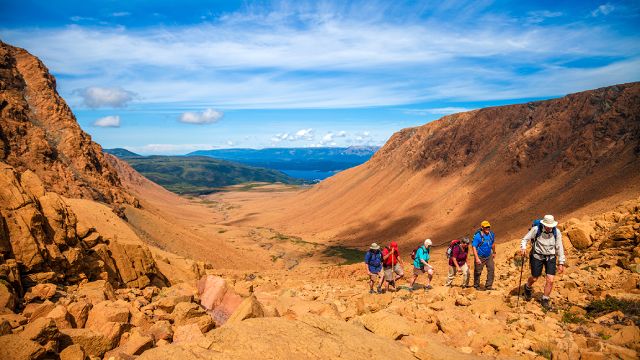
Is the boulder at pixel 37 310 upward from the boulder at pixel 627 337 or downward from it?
upward

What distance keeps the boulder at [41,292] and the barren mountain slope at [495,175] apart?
35.2m

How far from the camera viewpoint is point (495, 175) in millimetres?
56438

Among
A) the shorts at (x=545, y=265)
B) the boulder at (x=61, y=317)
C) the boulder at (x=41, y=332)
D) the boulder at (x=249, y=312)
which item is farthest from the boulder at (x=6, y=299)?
the shorts at (x=545, y=265)

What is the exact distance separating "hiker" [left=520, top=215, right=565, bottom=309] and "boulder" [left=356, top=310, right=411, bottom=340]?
4.17 meters

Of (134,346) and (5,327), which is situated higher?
(5,327)

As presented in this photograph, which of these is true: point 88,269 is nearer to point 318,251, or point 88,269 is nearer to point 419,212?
point 318,251

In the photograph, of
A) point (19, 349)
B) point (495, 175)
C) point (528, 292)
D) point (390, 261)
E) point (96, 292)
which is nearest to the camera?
point (19, 349)

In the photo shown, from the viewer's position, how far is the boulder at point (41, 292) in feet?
26.7

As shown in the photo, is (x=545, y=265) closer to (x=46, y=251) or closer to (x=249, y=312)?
(x=249, y=312)

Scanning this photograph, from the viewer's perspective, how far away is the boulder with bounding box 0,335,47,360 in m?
4.96

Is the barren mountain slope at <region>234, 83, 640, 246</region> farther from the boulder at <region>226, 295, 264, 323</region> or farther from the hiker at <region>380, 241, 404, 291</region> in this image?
the boulder at <region>226, 295, 264, 323</region>

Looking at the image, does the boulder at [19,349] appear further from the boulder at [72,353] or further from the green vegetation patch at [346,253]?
the green vegetation patch at [346,253]

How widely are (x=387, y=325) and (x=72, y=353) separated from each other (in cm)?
507

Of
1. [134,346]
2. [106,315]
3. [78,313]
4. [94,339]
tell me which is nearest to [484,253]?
[134,346]
